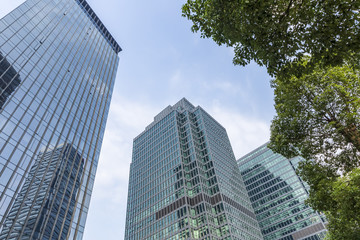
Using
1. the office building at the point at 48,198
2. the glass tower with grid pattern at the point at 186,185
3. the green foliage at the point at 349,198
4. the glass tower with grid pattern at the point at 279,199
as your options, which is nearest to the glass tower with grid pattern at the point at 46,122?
the office building at the point at 48,198

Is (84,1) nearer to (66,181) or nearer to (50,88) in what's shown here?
(50,88)

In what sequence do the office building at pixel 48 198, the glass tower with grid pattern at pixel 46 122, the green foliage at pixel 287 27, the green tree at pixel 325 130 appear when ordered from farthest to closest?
the glass tower with grid pattern at pixel 46 122, the office building at pixel 48 198, the green tree at pixel 325 130, the green foliage at pixel 287 27

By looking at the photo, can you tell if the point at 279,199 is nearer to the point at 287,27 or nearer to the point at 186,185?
the point at 186,185

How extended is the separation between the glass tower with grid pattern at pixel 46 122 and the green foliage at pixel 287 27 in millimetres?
31252

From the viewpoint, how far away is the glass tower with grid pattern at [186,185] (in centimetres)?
6762

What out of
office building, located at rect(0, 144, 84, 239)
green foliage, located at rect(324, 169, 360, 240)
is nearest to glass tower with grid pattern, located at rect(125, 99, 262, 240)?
office building, located at rect(0, 144, 84, 239)

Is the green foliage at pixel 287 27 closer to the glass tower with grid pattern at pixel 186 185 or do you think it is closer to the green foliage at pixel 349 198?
the green foliage at pixel 349 198

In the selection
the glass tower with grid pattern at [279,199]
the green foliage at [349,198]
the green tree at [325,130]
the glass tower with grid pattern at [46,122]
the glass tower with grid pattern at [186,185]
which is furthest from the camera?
the glass tower with grid pattern at [279,199]

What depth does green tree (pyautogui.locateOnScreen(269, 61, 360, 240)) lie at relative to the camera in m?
12.4

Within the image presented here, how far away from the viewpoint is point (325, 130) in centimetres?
1330

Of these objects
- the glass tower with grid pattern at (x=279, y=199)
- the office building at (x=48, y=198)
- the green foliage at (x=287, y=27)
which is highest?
the glass tower with grid pattern at (x=279, y=199)

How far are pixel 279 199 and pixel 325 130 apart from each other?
93249 millimetres

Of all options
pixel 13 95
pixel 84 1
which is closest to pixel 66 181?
pixel 13 95

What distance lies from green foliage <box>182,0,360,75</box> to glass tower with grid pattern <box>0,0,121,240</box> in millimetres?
31252
